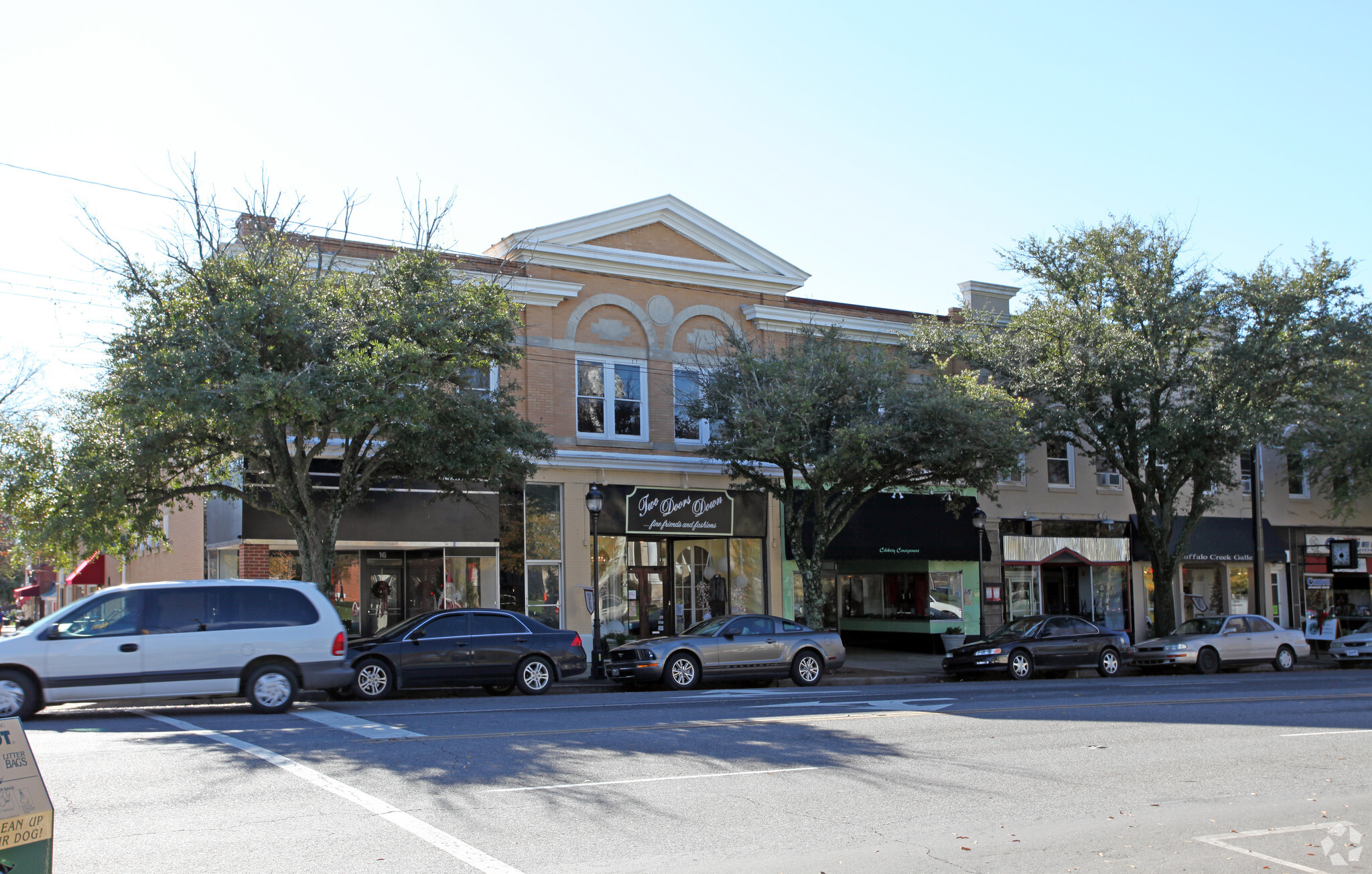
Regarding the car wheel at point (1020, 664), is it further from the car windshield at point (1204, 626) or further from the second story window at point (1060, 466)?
the second story window at point (1060, 466)

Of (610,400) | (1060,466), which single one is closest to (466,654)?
(610,400)

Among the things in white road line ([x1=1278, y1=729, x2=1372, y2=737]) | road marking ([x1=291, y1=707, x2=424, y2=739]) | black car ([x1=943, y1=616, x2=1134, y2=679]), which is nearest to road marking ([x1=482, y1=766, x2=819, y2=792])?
road marking ([x1=291, y1=707, x2=424, y2=739])

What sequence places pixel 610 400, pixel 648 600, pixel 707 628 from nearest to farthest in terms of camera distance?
pixel 707 628 < pixel 610 400 < pixel 648 600

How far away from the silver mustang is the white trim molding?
7.68m

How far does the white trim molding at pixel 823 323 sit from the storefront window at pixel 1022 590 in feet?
23.5

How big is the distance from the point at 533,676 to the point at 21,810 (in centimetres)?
1392

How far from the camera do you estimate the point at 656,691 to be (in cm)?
1814

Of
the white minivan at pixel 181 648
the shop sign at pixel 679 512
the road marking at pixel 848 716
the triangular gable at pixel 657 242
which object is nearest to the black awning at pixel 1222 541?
the shop sign at pixel 679 512

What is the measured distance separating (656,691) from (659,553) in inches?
297

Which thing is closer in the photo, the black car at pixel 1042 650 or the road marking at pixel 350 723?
the road marking at pixel 350 723

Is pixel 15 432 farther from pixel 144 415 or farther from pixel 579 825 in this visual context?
pixel 579 825

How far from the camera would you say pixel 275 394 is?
1475 centimetres

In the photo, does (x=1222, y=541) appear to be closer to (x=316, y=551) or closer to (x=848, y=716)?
(x=848, y=716)

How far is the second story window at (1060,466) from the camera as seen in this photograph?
30.5 metres
